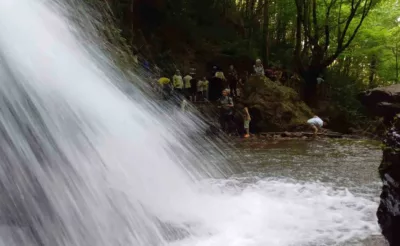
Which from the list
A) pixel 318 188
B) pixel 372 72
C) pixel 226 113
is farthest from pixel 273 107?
pixel 372 72

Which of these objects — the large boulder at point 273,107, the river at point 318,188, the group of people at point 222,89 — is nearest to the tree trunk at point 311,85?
the group of people at point 222,89

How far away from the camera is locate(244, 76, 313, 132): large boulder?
1575 cm

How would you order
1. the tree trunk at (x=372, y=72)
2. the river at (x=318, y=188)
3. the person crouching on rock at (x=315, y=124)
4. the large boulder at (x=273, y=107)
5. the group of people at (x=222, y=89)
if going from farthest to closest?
the tree trunk at (x=372, y=72)
the large boulder at (x=273, y=107)
the group of people at (x=222, y=89)
the person crouching on rock at (x=315, y=124)
the river at (x=318, y=188)

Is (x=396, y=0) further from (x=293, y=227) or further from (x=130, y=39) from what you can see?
(x=293, y=227)

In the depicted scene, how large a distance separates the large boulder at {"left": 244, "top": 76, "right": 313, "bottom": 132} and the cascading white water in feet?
29.6

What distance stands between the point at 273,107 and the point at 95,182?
12.6 meters

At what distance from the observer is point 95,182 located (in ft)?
14.0

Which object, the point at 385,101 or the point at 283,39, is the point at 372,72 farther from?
the point at 385,101

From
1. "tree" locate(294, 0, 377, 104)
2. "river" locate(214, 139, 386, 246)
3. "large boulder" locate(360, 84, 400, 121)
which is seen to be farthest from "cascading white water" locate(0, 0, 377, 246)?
"tree" locate(294, 0, 377, 104)

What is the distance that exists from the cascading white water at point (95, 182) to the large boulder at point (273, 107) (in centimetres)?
903

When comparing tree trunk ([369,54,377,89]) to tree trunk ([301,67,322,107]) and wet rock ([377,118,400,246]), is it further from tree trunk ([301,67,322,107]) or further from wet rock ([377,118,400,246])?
wet rock ([377,118,400,246])

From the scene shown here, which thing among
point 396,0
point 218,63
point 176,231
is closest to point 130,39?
point 218,63

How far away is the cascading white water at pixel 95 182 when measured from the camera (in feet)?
11.8

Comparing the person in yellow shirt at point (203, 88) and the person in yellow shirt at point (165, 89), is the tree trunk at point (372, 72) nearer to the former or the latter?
the person in yellow shirt at point (203, 88)
